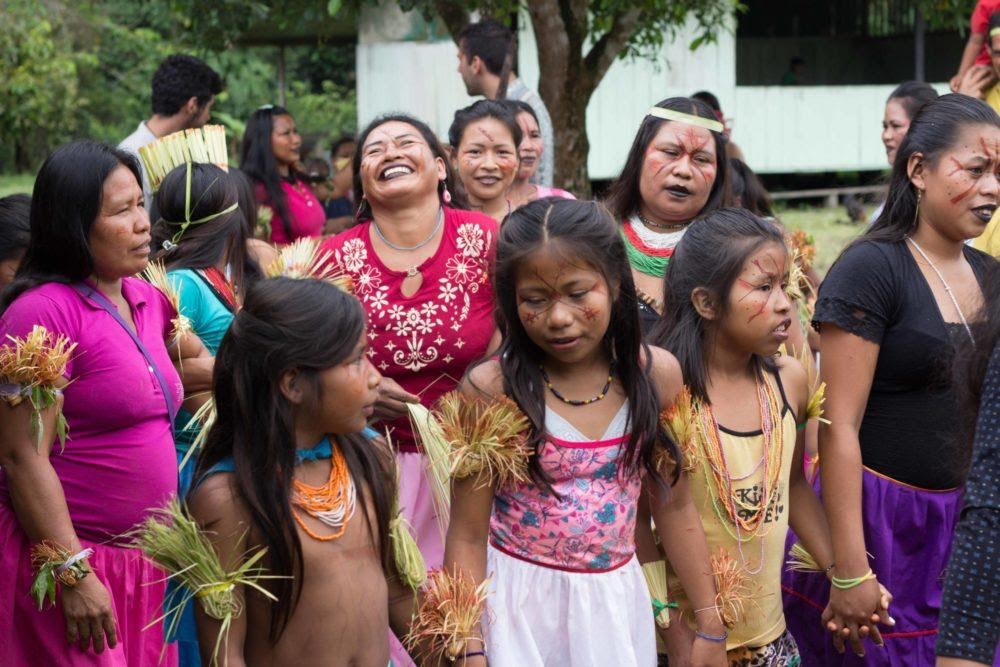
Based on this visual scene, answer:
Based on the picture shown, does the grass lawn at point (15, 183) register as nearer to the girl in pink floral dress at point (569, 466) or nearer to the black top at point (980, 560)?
the girl in pink floral dress at point (569, 466)

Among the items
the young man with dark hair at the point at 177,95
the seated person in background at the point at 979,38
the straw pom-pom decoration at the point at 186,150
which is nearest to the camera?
the straw pom-pom decoration at the point at 186,150

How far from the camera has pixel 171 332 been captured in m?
3.97

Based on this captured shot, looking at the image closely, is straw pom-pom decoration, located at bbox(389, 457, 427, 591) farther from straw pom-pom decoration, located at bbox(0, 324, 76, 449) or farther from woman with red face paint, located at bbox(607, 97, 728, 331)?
woman with red face paint, located at bbox(607, 97, 728, 331)

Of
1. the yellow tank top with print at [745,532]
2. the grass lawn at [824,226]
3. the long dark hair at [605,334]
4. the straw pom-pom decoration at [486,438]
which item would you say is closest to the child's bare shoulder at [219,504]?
the straw pom-pom decoration at [486,438]

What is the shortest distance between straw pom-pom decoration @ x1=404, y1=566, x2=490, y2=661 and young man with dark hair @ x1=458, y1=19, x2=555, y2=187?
167 inches

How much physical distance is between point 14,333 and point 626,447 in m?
1.62

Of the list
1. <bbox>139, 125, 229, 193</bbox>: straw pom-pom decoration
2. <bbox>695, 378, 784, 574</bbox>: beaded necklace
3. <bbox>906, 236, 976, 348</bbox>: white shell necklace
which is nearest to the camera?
<bbox>695, 378, 784, 574</bbox>: beaded necklace

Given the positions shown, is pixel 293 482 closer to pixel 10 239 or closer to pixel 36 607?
pixel 36 607

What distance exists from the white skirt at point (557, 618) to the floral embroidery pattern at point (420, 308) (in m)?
1.00

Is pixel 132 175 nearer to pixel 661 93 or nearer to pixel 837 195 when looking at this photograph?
pixel 661 93

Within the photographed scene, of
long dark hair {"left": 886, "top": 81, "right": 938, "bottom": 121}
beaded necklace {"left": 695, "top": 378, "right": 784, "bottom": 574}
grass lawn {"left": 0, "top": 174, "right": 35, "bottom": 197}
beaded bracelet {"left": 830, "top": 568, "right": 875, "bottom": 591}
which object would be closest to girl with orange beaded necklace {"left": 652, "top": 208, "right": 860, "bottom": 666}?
beaded necklace {"left": 695, "top": 378, "right": 784, "bottom": 574}

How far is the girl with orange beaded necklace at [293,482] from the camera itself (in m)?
2.77

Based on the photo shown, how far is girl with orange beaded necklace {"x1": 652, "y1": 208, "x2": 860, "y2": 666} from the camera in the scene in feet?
11.5

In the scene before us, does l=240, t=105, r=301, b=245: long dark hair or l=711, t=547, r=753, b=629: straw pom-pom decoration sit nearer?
l=711, t=547, r=753, b=629: straw pom-pom decoration
